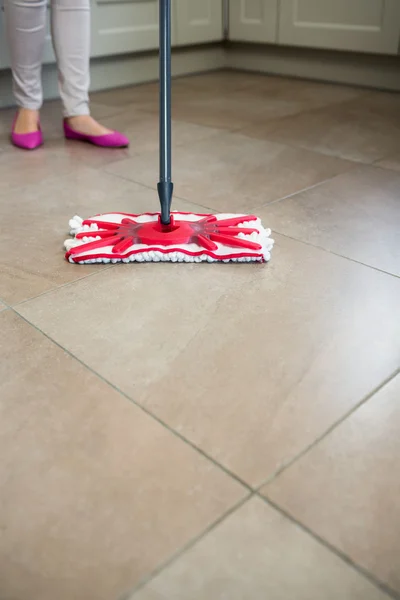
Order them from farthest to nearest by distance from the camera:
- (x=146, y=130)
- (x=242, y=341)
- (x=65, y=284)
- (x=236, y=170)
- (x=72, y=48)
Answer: (x=146, y=130) → (x=72, y=48) → (x=236, y=170) → (x=65, y=284) → (x=242, y=341)

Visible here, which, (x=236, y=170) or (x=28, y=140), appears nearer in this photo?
(x=236, y=170)

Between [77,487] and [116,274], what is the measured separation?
17.0 inches

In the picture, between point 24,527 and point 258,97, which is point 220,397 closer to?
point 24,527

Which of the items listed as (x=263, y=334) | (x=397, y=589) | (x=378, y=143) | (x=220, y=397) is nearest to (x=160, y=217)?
(x=263, y=334)

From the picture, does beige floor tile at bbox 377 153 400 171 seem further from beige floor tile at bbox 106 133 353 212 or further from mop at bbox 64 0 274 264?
mop at bbox 64 0 274 264

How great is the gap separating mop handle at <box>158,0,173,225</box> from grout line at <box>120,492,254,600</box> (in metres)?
0.54

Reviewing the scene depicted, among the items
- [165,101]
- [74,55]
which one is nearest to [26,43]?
[74,55]

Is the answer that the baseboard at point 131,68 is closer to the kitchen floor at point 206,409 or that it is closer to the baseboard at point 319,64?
the baseboard at point 319,64

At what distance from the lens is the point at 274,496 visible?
1.75ft

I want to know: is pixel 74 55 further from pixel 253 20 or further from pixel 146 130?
pixel 253 20

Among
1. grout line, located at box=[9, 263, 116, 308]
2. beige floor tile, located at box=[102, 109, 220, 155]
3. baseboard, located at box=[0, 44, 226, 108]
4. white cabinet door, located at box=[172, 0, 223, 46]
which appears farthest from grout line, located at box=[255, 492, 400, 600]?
white cabinet door, located at box=[172, 0, 223, 46]

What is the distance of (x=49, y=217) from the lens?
1142 mm

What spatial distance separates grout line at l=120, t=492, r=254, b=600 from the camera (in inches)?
18.1

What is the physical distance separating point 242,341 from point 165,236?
286 mm
